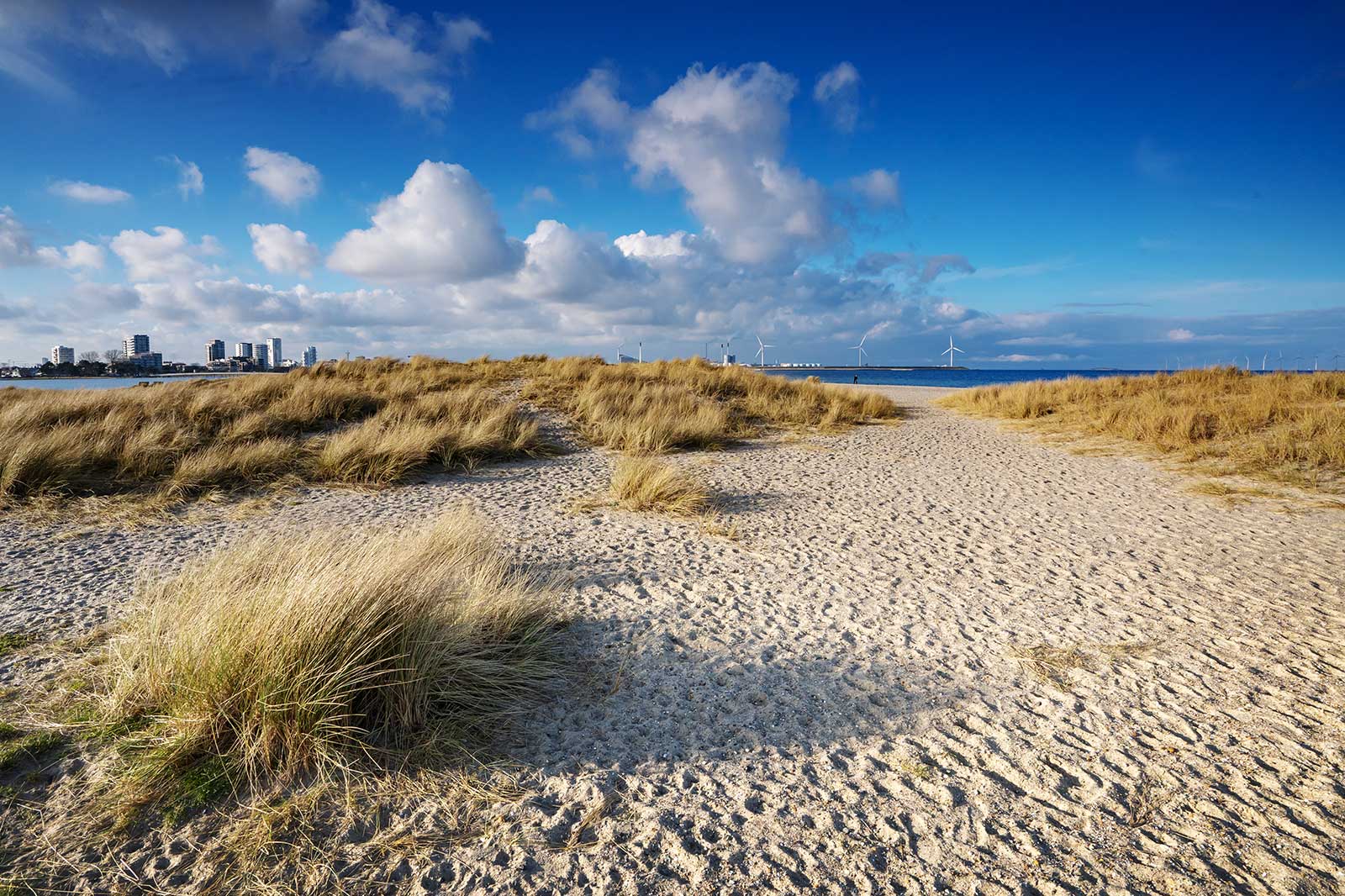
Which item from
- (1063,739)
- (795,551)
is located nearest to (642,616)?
(795,551)

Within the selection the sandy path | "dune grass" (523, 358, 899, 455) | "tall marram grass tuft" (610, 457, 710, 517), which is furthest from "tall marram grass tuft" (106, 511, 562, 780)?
"dune grass" (523, 358, 899, 455)

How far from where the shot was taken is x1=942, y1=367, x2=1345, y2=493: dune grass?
8211 millimetres

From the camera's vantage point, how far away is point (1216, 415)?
35.7 ft

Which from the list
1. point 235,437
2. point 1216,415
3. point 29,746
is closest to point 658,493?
point 29,746

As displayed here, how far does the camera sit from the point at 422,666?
2617 millimetres

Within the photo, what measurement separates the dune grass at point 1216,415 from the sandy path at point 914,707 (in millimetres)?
2676

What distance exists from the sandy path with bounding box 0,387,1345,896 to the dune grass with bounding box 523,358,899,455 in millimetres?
4559

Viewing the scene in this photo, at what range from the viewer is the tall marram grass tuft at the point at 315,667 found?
2.27 metres

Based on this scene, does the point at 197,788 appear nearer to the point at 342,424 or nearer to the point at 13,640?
the point at 13,640

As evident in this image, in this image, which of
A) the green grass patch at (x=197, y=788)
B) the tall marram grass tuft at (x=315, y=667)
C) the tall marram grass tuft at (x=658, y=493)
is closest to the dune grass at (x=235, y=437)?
the tall marram grass tuft at (x=658, y=493)

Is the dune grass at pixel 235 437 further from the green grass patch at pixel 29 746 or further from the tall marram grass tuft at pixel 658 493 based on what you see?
the green grass patch at pixel 29 746

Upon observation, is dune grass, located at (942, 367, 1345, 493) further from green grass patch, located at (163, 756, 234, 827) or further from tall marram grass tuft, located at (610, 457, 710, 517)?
green grass patch, located at (163, 756, 234, 827)

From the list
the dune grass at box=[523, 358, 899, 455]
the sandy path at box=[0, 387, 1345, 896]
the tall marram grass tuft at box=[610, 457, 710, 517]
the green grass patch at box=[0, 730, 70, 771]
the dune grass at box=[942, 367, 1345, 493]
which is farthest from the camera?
the dune grass at box=[523, 358, 899, 455]

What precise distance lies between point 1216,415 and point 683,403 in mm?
9673
